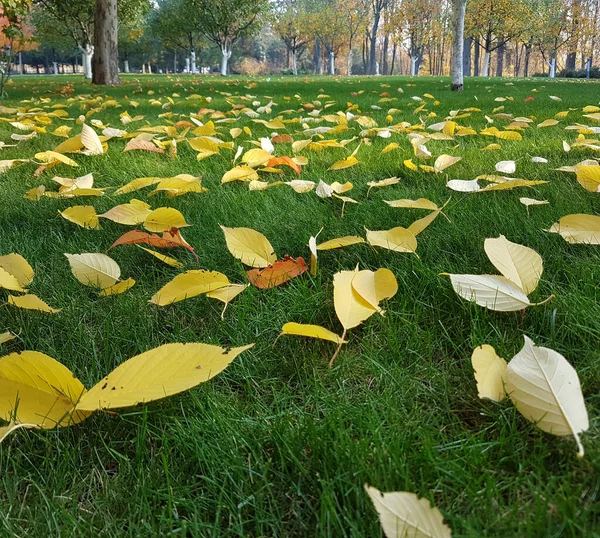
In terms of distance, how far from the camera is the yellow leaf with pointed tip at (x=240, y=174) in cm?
212

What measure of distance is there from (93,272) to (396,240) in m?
0.82

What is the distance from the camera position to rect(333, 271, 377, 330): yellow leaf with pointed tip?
0.99 meters

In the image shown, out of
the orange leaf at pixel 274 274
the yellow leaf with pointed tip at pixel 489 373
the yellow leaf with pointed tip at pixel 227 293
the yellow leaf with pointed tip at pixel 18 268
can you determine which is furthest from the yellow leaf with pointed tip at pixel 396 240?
the yellow leaf with pointed tip at pixel 18 268

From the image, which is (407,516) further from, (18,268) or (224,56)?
(224,56)

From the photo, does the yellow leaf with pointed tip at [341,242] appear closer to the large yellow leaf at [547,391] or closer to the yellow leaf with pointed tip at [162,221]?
the yellow leaf with pointed tip at [162,221]

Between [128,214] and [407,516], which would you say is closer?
[407,516]

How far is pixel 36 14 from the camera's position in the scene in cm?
3547

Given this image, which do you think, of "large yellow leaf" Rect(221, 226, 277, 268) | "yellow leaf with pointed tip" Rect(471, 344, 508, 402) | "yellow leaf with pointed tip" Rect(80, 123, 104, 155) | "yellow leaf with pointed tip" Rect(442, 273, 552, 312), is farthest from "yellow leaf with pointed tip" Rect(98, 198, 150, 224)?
"yellow leaf with pointed tip" Rect(80, 123, 104, 155)

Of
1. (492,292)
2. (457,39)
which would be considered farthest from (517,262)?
(457,39)

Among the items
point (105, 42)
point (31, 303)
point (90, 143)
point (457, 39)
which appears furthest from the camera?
point (105, 42)

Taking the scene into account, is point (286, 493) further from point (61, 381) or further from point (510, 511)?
point (61, 381)

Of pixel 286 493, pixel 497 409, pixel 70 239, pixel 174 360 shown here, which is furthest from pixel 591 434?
pixel 70 239

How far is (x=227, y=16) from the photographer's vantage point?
97.3ft

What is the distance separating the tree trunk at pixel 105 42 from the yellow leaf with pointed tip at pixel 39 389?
11.9 m
